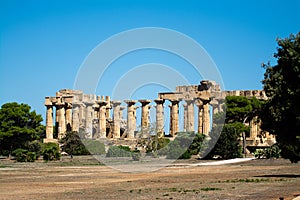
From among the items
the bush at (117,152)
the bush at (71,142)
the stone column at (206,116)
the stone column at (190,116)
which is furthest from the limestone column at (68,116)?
the bush at (117,152)

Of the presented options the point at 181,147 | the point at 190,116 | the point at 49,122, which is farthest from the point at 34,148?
the point at 190,116

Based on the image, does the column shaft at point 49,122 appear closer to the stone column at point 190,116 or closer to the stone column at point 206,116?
the stone column at point 190,116

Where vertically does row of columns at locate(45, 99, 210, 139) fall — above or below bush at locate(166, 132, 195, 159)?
above

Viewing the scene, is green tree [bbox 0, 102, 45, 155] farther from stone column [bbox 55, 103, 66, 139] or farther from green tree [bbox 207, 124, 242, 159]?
green tree [bbox 207, 124, 242, 159]

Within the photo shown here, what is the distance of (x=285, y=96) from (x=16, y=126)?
160ft

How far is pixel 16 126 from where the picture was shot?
67.7m

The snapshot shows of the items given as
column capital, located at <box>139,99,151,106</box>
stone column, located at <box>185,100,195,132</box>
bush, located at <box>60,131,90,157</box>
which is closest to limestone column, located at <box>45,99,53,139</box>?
column capital, located at <box>139,99,151,106</box>

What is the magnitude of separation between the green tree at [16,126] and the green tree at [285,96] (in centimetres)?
4546

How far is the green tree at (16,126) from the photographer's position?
6631 centimetres

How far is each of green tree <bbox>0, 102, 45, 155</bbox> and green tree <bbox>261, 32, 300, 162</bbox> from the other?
45463mm

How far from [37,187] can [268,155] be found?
112 feet

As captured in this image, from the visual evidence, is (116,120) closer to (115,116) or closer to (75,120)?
(115,116)

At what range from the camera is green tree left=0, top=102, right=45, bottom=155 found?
66312mm

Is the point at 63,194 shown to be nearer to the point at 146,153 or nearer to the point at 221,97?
the point at 146,153
